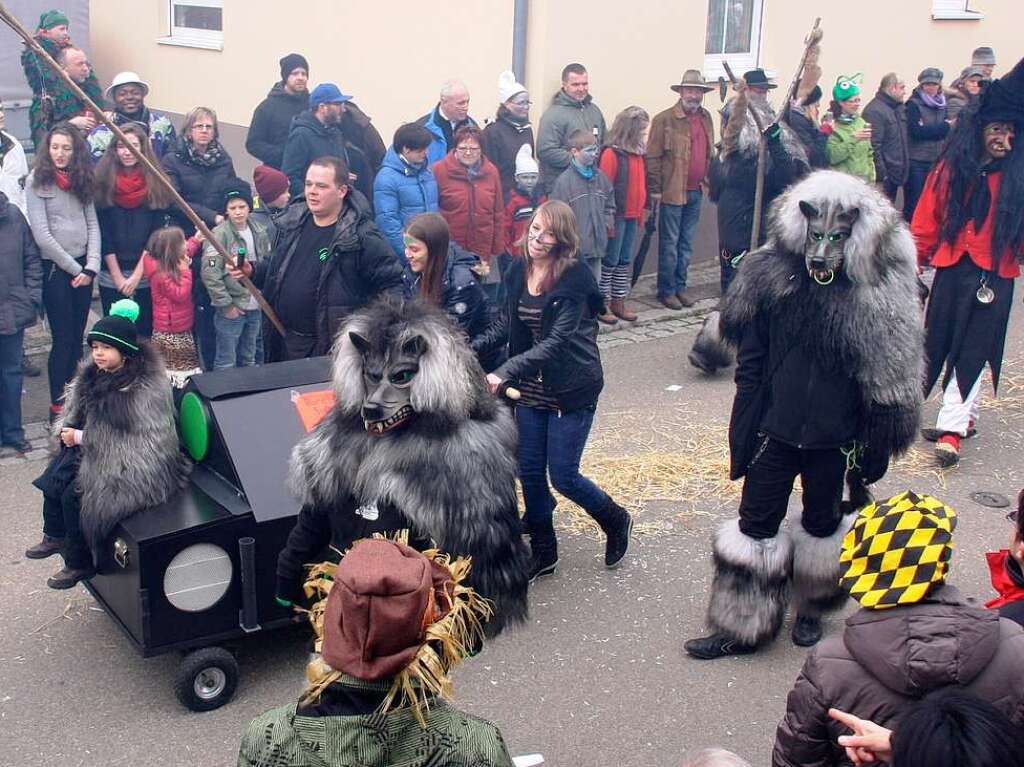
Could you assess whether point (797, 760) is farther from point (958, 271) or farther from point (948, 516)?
point (958, 271)

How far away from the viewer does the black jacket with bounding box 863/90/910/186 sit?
40.9 ft

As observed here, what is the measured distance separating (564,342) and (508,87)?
506 cm

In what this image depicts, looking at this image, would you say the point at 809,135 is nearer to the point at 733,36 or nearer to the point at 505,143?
the point at 733,36

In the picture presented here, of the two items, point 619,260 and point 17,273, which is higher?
point 17,273

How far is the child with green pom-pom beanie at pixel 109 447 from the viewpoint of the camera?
5.10m

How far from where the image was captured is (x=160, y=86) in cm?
1466

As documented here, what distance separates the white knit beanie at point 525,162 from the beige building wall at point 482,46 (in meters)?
0.95

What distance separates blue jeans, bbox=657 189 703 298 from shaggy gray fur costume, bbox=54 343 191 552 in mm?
6544

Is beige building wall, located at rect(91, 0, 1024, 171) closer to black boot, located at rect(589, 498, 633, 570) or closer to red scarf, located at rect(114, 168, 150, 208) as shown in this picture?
red scarf, located at rect(114, 168, 150, 208)

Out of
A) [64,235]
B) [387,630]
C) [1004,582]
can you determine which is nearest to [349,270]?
[64,235]

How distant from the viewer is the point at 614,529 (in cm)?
623

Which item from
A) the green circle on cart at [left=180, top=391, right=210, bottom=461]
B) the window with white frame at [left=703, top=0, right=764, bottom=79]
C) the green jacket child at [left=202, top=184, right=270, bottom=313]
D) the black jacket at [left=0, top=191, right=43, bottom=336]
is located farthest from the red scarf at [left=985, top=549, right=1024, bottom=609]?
the window with white frame at [left=703, top=0, right=764, bottom=79]

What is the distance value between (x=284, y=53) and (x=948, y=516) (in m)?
11.0

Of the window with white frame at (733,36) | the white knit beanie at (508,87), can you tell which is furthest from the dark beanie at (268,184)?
the window with white frame at (733,36)
